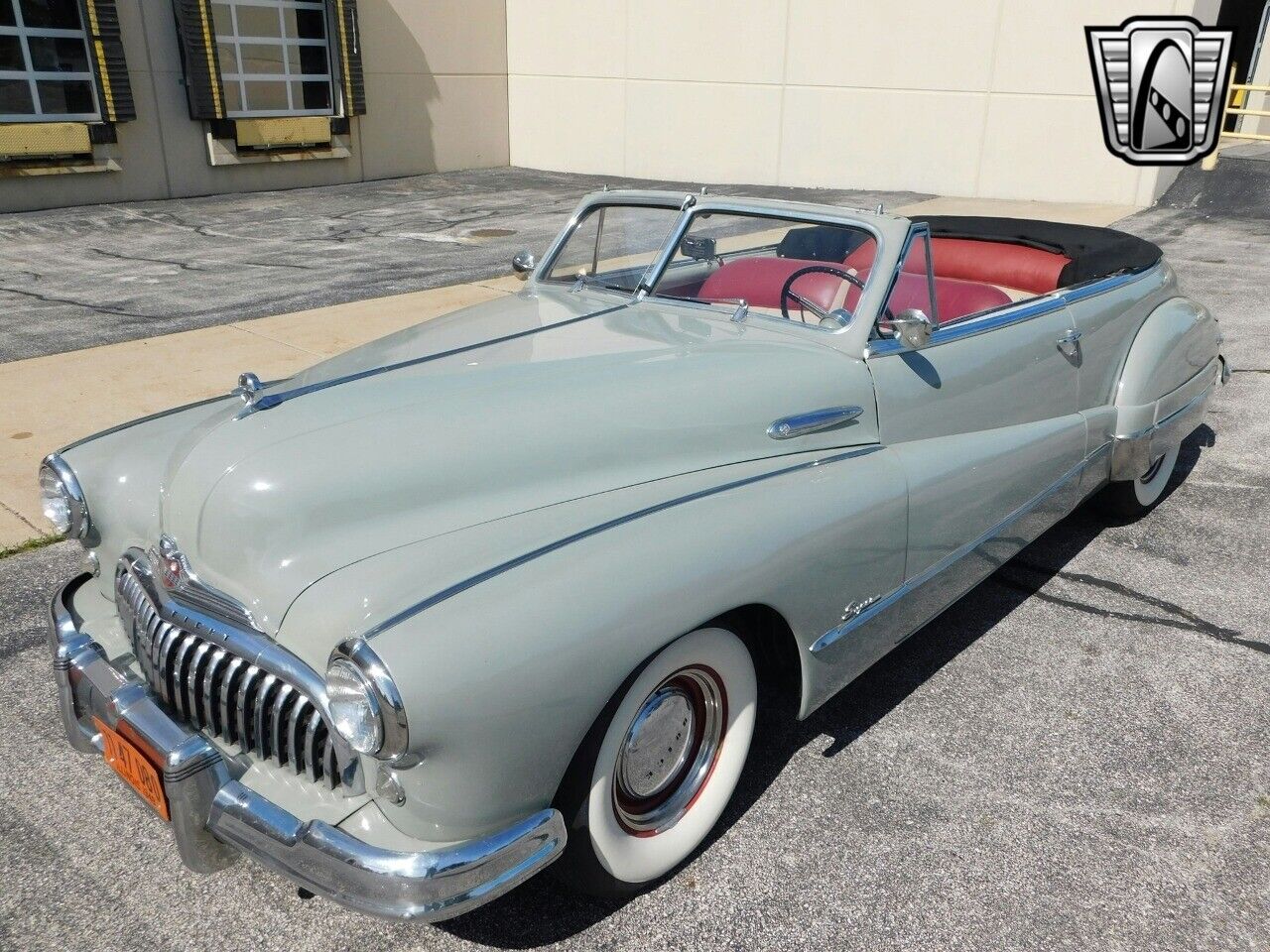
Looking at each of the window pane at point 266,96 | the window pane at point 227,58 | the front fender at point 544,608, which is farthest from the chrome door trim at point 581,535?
the window pane at point 266,96

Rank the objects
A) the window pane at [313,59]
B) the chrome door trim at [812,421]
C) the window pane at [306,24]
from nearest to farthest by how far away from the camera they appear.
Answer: the chrome door trim at [812,421] → the window pane at [306,24] → the window pane at [313,59]

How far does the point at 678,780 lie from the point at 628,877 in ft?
0.91

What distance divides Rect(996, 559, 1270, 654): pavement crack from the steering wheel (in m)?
1.50

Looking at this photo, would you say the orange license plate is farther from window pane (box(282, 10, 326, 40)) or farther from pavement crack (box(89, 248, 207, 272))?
window pane (box(282, 10, 326, 40))

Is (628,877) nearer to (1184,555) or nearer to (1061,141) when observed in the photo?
(1184,555)

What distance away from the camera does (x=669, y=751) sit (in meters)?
2.45

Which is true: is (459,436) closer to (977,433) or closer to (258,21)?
(977,433)

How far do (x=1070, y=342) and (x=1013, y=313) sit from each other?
35 cm

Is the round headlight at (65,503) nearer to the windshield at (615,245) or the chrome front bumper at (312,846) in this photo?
the chrome front bumper at (312,846)

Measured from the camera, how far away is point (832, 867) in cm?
253

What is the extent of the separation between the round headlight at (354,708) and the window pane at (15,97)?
12.6 metres

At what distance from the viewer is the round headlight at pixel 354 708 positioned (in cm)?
186

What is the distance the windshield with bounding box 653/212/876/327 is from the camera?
3.22 m

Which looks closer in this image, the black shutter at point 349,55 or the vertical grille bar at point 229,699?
the vertical grille bar at point 229,699
